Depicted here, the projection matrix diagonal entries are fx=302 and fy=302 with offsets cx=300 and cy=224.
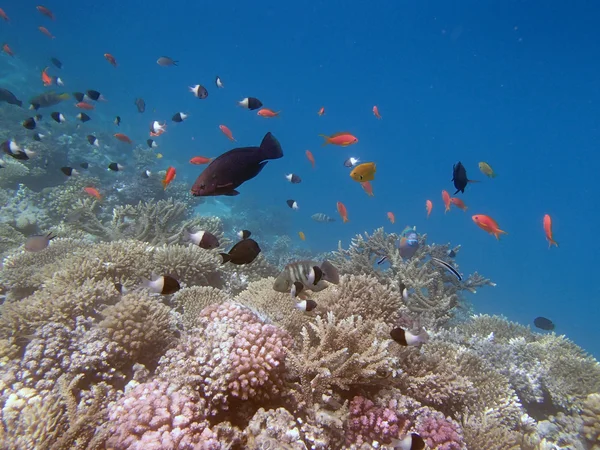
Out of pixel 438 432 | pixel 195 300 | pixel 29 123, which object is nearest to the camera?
pixel 438 432

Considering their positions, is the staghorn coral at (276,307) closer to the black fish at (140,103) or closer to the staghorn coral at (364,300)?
the staghorn coral at (364,300)

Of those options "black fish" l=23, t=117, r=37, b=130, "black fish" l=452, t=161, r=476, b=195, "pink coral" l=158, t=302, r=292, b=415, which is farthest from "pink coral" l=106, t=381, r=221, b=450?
"black fish" l=23, t=117, r=37, b=130

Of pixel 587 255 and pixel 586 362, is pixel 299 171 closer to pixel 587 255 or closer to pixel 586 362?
pixel 586 362

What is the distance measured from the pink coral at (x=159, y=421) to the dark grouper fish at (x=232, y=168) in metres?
1.72

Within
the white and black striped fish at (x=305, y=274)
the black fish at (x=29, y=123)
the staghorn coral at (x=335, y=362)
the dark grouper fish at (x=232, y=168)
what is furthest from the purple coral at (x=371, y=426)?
the black fish at (x=29, y=123)

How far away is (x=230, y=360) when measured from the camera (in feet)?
8.50

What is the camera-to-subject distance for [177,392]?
2.55 m

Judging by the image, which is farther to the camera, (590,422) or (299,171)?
(299,171)

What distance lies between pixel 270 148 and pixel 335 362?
6.73 ft

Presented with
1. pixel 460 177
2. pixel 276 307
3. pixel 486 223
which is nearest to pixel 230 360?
pixel 276 307

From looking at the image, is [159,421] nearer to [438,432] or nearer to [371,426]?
[371,426]

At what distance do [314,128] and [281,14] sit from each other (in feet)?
130

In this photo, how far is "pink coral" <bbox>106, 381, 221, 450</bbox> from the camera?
218 centimetres

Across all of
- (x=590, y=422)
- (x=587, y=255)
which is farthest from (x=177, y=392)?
(x=587, y=255)
